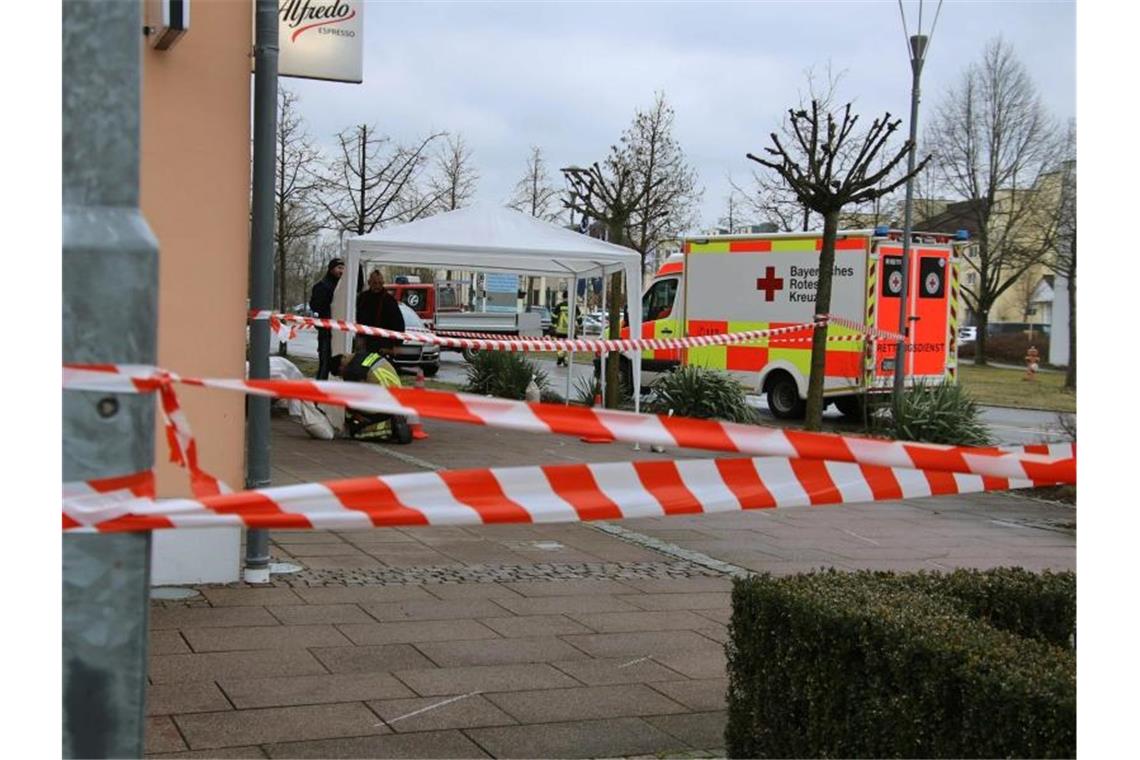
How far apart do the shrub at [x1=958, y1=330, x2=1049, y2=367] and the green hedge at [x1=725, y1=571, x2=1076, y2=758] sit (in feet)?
152

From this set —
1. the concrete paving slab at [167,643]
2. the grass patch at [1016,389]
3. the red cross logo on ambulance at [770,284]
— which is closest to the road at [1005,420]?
the grass patch at [1016,389]

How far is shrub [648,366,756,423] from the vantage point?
1752 centimetres

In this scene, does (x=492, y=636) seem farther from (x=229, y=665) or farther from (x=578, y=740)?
(x=578, y=740)

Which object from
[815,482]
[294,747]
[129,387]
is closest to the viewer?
[129,387]

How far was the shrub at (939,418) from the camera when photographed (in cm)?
1509

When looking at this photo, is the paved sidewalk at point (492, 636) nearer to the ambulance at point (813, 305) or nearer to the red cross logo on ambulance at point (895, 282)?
the ambulance at point (813, 305)

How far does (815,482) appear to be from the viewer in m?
3.27

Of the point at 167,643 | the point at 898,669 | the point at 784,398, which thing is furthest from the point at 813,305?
the point at 898,669

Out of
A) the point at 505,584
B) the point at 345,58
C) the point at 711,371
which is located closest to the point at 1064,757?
the point at 505,584

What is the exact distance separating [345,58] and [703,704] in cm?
699

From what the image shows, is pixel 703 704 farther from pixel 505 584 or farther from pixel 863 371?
pixel 863 371

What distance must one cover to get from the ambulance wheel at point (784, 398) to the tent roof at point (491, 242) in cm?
514

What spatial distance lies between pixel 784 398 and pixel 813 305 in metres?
1.74

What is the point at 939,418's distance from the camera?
1520cm
